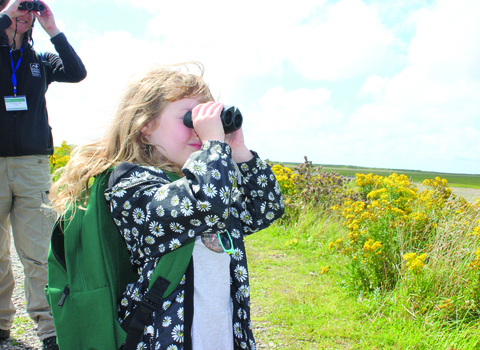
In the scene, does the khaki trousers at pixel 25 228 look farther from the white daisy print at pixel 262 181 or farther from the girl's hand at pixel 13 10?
the white daisy print at pixel 262 181

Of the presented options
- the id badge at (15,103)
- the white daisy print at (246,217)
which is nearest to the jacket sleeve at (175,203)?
the white daisy print at (246,217)

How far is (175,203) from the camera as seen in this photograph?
1.21m

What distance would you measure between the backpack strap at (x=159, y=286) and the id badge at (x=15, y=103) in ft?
6.67

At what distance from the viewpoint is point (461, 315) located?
268 cm

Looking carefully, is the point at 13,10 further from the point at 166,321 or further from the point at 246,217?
the point at 166,321

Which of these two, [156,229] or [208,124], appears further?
[208,124]

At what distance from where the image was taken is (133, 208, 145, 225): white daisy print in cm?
127

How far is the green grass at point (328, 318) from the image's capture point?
101 inches

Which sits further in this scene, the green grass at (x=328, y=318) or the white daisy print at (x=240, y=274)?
the green grass at (x=328, y=318)

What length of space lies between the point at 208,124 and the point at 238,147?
336 mm

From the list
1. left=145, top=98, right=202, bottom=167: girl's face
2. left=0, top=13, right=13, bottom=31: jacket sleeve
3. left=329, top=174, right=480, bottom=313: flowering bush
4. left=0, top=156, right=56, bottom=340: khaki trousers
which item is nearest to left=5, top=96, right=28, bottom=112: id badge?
left=0, top=156, right=56, bottom=340: khaki trousers

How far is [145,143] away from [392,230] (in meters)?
2.82

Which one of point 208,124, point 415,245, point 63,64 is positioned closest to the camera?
point 208,124

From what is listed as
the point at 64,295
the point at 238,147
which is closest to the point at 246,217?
the point at 238,147
